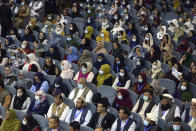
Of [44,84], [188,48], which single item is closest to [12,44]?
[44,84]

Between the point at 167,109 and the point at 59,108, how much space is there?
5.33ft

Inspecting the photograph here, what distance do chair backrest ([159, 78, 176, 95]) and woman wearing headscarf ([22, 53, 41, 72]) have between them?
2413mm

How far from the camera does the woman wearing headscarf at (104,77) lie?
292 inches

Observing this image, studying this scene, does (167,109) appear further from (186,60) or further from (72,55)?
(72,55)

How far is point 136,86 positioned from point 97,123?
132 centimetres

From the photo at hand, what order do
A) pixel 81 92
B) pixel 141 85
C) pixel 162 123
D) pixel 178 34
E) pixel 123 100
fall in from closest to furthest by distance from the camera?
pixel 162 123
pixel 123 100
pixel 81 92
pixel 141 85
pixel 178 34

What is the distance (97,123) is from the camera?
5949mm

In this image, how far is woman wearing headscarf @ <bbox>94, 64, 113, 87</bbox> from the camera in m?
7.43

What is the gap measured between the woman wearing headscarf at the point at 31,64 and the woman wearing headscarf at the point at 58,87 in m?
0.99

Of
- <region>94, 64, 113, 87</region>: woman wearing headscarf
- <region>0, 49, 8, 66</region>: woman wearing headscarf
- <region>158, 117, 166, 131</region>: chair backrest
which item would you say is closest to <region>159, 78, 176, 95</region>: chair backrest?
<region>94, 64, 113, 87</region>: woman wearing headscarf

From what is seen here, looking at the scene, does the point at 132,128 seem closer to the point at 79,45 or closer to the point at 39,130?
the point at 39,130

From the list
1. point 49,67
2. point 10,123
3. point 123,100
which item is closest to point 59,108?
point 10,123

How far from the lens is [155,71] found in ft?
24.7

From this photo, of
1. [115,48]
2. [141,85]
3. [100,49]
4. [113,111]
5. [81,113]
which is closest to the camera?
[113,111]
